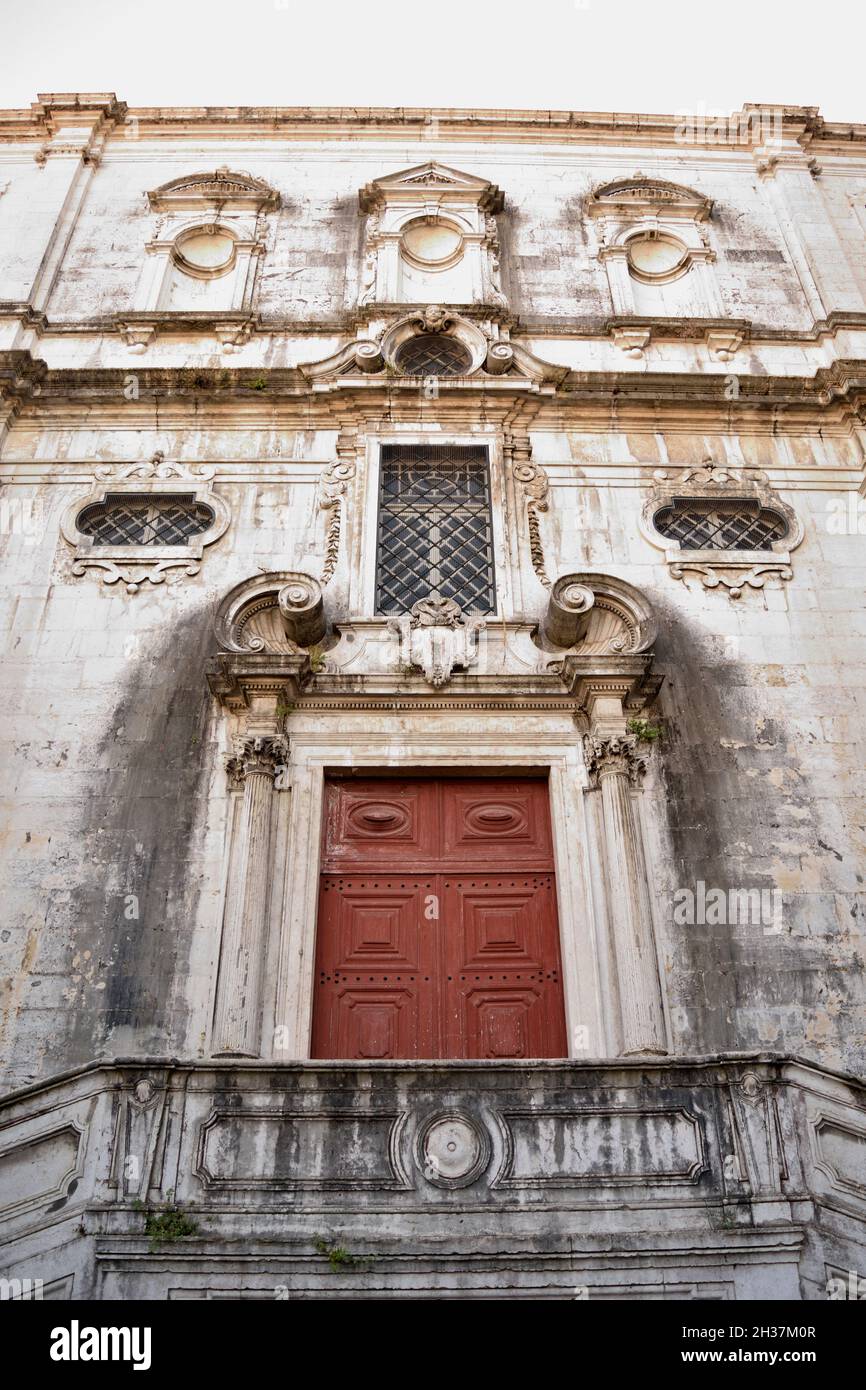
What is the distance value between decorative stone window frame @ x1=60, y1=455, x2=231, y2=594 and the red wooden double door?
127 inches

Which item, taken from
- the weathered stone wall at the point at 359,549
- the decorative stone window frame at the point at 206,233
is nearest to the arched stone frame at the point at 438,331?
the weathered stone wall at the point at 359,549

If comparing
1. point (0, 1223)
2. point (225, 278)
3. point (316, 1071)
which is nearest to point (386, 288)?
point (225, 278)

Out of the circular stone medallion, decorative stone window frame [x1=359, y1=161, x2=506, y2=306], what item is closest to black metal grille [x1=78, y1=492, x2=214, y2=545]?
decorative stone window frame [x1=359, y1=161, x2=506, y2=306]

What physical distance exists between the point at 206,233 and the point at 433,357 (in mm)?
4437

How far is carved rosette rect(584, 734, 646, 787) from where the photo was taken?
34.5 feet

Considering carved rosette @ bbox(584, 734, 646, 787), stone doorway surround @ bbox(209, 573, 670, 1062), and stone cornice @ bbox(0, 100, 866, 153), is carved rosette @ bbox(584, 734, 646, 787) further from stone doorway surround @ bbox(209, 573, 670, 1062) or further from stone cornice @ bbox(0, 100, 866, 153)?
stone cornice @ bbox(0, 100, 866, 153)

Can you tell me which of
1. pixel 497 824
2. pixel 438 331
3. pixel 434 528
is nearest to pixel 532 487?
pixel 434 528

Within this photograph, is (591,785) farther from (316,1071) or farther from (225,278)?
(225,278)

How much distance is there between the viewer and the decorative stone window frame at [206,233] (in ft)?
47.6

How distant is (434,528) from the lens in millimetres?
12648

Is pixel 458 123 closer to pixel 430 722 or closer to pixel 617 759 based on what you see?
pixel 430 722

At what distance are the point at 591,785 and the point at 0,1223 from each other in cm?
611

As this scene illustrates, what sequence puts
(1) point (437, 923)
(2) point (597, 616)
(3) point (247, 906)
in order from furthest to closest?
(2) point (597, 616), (1) point (437, 923), (3) point (247, 906)
